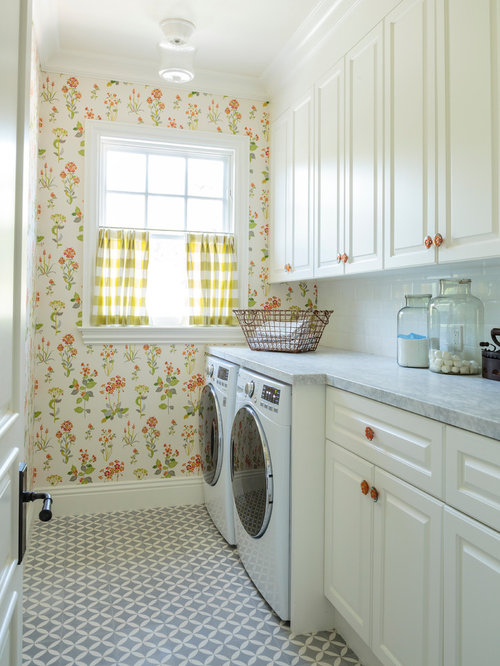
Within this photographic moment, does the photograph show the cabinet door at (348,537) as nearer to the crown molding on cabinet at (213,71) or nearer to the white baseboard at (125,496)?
the white baseboard at (125,496)

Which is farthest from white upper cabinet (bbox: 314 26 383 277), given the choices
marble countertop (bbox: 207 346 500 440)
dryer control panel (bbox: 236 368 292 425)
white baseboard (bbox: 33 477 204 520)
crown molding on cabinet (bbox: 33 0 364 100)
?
white baseboard (bbox: 33 477 204 520)

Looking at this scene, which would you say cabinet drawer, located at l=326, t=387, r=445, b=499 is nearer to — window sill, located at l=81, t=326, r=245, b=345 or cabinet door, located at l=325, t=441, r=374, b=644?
cabinet door, located at l=325, t=441, r=374, b=644

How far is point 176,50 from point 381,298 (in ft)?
5.46

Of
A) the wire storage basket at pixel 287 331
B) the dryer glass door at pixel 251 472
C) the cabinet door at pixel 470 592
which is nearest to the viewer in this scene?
the cabinet door at pixel 470 592

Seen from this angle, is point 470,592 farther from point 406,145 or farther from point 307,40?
point 307,40

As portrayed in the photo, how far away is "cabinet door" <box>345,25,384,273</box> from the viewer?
2.01 metres

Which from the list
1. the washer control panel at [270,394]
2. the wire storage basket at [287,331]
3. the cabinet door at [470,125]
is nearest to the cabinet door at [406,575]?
the washer control panel at [270,394]

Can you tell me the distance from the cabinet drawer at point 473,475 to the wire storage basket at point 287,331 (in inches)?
56.8

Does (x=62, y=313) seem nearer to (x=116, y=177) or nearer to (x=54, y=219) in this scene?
(x=54, y=219)

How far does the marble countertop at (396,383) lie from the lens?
114 cm

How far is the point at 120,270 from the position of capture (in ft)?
9.68

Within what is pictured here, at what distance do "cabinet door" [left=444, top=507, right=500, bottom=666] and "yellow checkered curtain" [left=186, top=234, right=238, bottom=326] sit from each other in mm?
2148

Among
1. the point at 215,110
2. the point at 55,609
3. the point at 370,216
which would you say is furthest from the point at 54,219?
the point at 55,609

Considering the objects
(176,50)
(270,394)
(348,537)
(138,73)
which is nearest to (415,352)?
(270,394)
